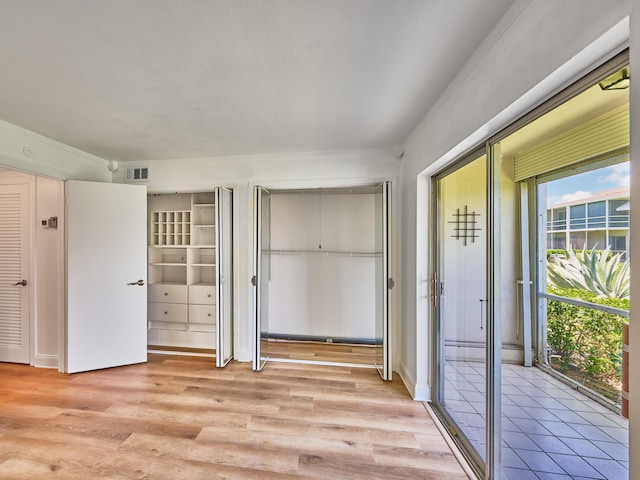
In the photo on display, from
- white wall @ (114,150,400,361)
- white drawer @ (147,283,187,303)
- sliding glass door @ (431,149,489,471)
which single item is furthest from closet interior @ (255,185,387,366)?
sliding glass door @ (431,149,489,471)

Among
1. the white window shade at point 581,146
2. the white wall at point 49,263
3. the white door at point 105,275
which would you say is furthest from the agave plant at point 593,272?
the white wall at point 49,263

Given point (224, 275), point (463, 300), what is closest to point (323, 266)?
point (224, 275)

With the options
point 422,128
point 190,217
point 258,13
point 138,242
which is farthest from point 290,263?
point 258,13

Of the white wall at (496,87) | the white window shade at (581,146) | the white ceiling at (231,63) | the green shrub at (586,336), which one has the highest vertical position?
the white ceiling at (231,63)

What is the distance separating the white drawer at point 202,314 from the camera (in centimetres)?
345

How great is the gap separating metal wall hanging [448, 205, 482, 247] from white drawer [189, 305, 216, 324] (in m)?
3.02

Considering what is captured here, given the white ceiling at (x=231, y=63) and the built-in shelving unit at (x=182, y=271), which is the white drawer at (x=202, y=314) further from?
the white ceiling at (x=231, y=63)

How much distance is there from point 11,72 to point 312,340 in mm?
3540

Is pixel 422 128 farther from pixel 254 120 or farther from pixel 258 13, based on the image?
pixel 258 13

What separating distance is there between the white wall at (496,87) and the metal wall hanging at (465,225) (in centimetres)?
30

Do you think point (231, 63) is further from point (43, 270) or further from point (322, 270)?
point (43, 270)

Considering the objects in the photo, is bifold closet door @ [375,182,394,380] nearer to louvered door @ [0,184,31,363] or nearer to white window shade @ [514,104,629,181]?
white window shade @ [514,104,629,181]

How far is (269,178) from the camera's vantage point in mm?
2984

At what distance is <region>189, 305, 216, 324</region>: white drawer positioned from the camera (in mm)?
3445
